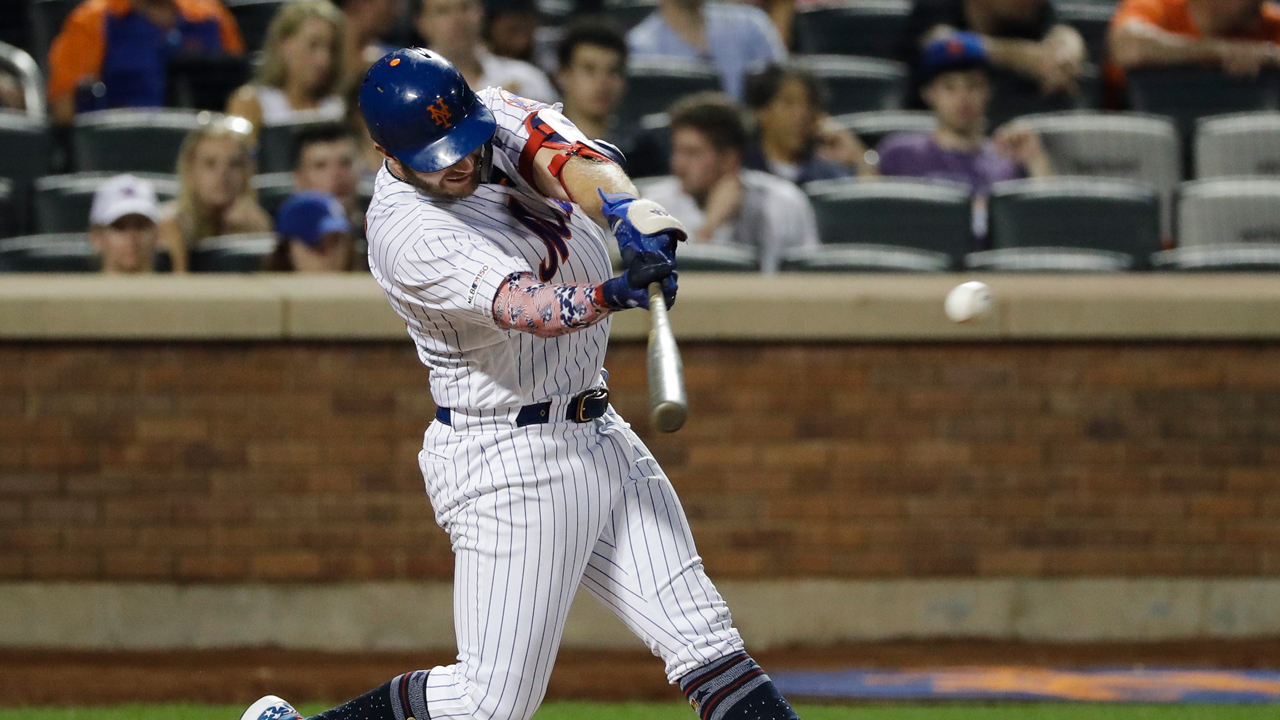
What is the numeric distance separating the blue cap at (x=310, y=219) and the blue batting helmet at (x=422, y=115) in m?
2.87

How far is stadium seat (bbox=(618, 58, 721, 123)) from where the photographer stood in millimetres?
7234

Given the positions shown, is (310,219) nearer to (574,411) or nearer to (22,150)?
(22,150)

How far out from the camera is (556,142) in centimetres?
309

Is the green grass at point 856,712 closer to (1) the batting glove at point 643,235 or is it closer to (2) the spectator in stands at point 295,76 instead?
(1) the batting glove at point 643,235

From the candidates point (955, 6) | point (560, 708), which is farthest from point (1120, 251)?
point (560, 708)

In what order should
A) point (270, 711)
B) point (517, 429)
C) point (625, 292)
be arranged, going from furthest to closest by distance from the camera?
point (270, 711)
point (517, 429)
point (625, 292)

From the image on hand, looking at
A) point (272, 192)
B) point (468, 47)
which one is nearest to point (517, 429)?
point (272, 192)

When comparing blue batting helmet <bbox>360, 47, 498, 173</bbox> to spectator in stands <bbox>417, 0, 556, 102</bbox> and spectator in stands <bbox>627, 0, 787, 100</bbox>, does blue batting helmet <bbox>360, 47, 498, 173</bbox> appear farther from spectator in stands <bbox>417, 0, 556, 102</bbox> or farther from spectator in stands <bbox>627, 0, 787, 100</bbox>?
spectator in stands <bbox>627, 0, 787, 100</bbox>

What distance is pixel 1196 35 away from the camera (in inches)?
285

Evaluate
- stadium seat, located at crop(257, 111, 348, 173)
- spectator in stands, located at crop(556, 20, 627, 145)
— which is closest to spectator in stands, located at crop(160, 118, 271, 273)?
stadium seat, located at crop(257, 111, 348, 173)

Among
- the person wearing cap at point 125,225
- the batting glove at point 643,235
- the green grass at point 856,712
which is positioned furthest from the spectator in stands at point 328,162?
the batting glove at point 643,235

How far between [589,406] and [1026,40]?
4.97m

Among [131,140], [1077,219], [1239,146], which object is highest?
[131,140]

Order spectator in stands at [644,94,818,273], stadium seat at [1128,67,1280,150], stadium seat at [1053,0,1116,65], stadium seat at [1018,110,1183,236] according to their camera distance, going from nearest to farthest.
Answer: spectator in stands at [644,94,818,273] < stadium seat at [1018,110,1183,236] < stadium seat at [1128,67,1280,150] < stadium seat at [1053,0,1116,65]
